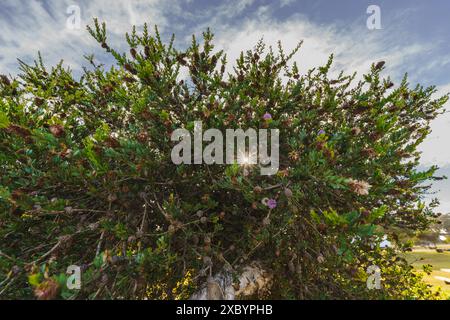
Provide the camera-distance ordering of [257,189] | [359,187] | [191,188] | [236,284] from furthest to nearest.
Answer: [191,188]
[236,284]
[257,189]
[359,187]

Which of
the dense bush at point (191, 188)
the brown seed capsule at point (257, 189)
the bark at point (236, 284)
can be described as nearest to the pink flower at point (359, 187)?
the dense bush at point (191, 188)

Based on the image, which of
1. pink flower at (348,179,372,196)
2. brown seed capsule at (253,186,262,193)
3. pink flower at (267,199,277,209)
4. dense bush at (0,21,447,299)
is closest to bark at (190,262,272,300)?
dense bush at (0,21,447,299)

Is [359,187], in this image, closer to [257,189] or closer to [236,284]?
[257,189]

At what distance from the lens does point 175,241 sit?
3.29 meters

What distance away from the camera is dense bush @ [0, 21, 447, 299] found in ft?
8.58

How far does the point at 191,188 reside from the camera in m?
3.65

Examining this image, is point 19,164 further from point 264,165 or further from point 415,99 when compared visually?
point 415,99

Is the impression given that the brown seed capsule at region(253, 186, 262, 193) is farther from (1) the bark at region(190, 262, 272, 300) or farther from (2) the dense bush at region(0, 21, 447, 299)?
(1) the bark at region(190, 262, 272, 300)

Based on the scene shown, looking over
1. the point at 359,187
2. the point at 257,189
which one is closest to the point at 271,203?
the point at 257,189

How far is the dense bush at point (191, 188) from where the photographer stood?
2.62m

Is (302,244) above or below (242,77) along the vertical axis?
below
